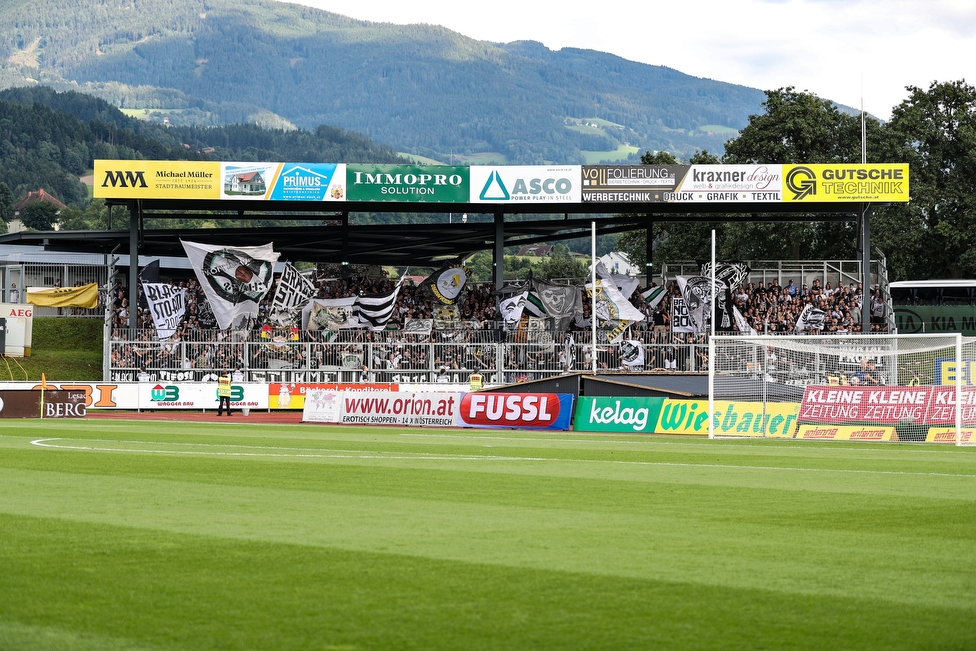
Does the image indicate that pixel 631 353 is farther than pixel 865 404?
Yes

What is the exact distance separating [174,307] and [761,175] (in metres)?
25.2

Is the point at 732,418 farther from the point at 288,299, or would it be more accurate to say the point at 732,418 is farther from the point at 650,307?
the point at 288,299

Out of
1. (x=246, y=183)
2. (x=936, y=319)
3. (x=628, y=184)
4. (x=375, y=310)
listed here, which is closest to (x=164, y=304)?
(x=246, y=183)

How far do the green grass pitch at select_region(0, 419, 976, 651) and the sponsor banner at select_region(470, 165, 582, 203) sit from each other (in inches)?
1152

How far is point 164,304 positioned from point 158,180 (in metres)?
5.49

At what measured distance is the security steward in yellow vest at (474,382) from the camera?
40.8 meters

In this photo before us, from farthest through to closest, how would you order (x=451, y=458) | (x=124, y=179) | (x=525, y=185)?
(x=525, y=185) < (x=124, y=179) < (x=451, y=458)

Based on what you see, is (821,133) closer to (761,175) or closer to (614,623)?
(761,175)

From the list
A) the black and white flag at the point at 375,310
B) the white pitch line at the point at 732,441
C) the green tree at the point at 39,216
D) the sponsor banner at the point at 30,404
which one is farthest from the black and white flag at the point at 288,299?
the green tree at the point at 39,216

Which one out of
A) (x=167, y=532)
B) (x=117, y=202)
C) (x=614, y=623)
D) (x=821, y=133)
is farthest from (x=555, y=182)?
(x=614, y=623)

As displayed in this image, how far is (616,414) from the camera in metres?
32.4

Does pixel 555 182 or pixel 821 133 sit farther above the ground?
pixel 821 133

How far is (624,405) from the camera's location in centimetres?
3222

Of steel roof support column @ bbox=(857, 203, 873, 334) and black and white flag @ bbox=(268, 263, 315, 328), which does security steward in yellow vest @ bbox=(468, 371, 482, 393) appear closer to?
black and white flag @ bbox=(268, 263, 315, 328)
